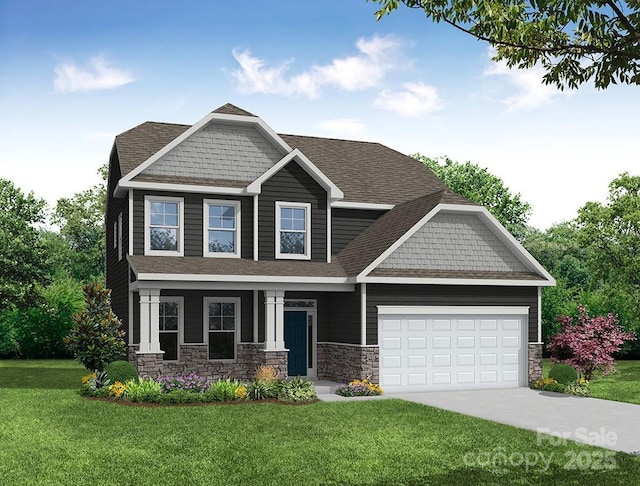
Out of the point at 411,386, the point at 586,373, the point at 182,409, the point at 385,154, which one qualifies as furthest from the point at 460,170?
the point at 182,409

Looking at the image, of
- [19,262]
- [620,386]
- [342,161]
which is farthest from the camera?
[19,262]

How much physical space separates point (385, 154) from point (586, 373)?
1143cm

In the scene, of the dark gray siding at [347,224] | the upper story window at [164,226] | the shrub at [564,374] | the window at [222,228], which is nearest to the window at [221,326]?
the window at [222,228]

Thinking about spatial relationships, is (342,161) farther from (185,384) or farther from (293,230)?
(185,384)

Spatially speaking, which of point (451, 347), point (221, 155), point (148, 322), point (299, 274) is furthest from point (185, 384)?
point (451, 347)

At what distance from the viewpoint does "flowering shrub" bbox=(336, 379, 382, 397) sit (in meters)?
21.9

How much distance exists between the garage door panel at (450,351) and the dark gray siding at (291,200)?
399 cm

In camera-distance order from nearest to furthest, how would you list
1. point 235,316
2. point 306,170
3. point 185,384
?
point 185,384 < point 235,316 < point 306,170

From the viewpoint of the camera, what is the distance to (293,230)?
84.6 ft

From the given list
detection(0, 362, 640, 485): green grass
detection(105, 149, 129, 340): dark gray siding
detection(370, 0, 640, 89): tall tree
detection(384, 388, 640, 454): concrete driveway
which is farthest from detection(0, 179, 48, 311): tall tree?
detection(370, 0, 640, 89): tall tree

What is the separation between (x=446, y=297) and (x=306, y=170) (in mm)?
6034

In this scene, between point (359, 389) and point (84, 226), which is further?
point (84, 226)

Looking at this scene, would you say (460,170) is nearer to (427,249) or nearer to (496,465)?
(427,249)

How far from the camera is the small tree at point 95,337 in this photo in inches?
914
